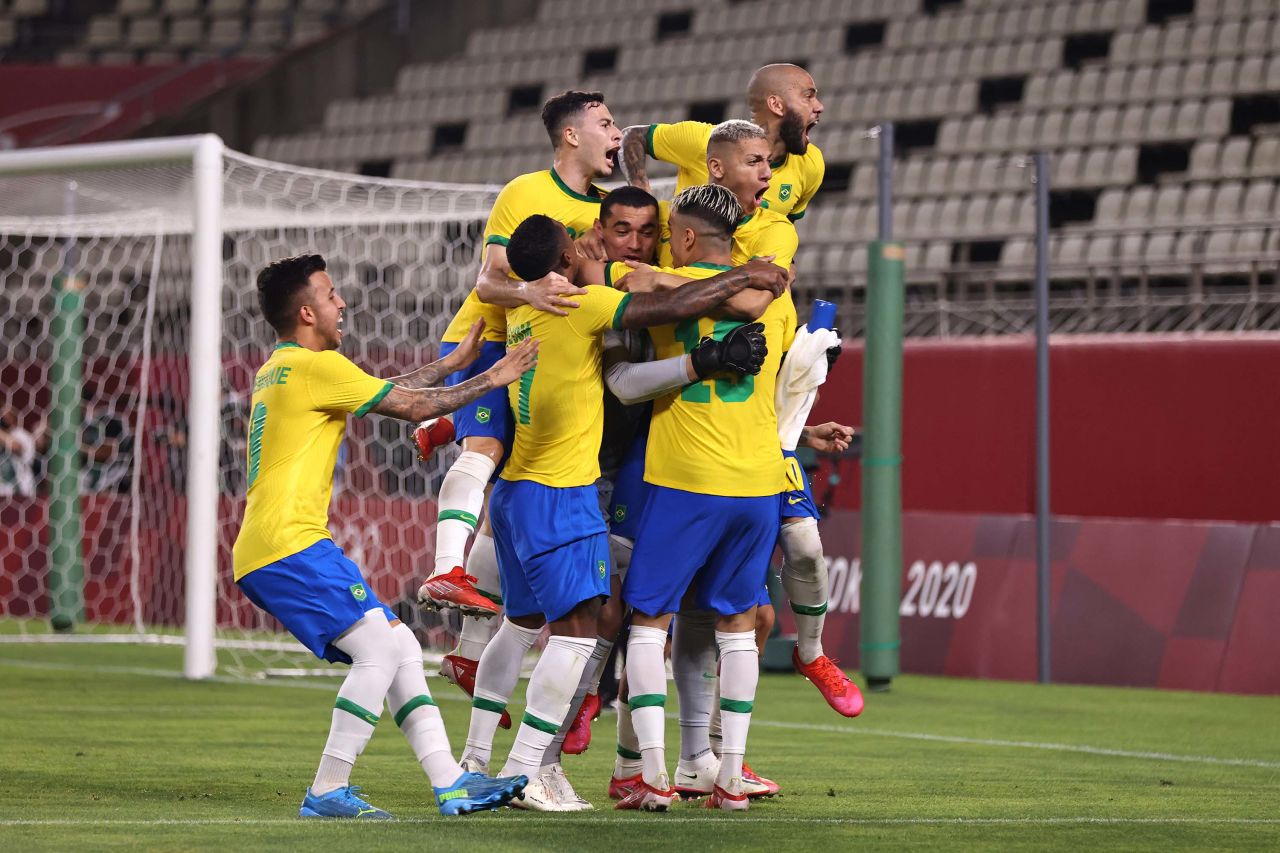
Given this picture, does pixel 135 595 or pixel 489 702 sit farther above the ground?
pixel 489 702

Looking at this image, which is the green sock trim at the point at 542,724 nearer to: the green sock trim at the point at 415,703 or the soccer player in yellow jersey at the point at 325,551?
the soccer player in yellow jersey at the point at 325,551

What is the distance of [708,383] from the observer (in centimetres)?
542

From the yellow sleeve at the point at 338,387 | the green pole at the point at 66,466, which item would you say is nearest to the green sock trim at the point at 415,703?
the yellow sleeve at the point at 338,387

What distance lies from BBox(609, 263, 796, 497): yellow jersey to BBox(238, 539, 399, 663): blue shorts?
3.15 feet

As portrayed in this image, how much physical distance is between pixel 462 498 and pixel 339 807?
1208 millimetres

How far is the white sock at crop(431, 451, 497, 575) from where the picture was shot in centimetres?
593

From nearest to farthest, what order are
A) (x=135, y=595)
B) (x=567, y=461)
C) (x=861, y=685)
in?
(x=567, y=461)
(x=861, y=685)
(x=135, y=595)

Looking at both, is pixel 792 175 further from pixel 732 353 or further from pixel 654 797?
pixel 654 797

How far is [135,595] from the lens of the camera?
43.9 feet

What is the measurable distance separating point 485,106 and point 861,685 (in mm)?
13541

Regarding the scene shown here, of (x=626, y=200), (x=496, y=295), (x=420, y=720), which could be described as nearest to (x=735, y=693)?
(x=420, y=720)

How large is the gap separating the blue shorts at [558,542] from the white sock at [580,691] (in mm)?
225

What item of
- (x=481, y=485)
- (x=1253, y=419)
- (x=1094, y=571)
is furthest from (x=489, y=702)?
(x=1253, y=419)

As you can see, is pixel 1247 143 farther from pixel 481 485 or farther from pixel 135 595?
pixel 481 485
